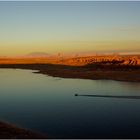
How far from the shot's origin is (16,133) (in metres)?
17.7

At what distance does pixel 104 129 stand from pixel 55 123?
368 centimetres

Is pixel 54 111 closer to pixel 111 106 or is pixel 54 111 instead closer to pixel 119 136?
pixel 111 106

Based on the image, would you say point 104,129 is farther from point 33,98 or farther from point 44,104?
point 33,98

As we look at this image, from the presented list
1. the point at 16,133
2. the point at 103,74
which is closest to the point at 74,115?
the point at 16,133

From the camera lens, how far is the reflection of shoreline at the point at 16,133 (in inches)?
670

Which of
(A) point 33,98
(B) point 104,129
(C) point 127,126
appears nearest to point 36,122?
(B) point 104,129

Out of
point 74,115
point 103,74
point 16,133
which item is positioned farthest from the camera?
point 103,74

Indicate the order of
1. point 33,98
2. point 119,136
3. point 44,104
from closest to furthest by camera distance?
point 119,136, point 44,104, point 33,98

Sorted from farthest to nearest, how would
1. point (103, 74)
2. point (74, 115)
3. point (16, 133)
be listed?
point (103, 74), point (74, 115), point (16, 133)

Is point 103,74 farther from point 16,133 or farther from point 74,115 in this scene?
point 16,133

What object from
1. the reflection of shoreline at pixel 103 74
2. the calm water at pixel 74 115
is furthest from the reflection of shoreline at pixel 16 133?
the reflection of shoreline at pixel 103 74

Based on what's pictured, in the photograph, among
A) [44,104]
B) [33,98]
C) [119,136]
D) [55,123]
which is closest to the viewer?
[119,136]

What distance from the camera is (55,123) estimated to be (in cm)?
2086

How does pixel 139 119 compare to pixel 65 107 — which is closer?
pixel 139 119
